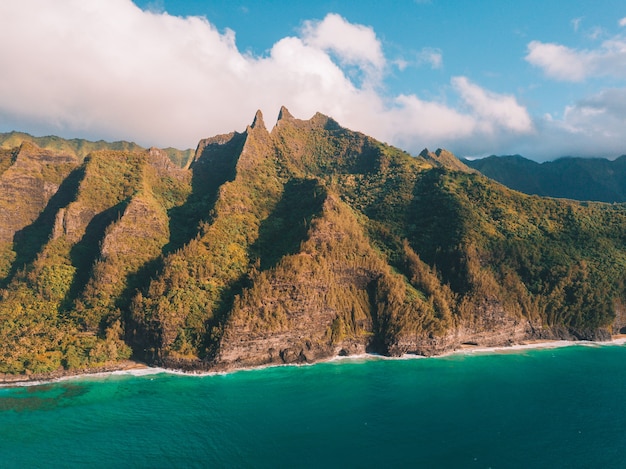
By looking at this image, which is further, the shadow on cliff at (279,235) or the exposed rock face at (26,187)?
the exposed rock face at (26,187)

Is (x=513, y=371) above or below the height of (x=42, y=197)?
below

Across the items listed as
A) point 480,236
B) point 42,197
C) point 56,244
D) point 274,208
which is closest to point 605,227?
point 480,236

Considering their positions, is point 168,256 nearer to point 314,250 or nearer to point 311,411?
point 314,250

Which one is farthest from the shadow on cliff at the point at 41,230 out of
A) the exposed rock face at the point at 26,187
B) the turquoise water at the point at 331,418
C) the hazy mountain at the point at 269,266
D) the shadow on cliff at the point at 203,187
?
the turquoise water at the point at 331,418

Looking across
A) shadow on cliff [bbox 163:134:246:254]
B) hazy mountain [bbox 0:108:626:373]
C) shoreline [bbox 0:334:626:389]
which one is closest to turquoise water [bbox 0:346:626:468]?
shoreline [bbox 0:334:626:389]

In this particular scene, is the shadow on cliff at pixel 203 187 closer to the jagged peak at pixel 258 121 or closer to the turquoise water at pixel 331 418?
the jagged peak at pixel 258 121

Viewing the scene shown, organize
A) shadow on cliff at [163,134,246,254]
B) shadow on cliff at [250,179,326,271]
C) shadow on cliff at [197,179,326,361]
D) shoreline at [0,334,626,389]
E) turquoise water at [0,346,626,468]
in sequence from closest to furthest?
turquoise water at [0,346,626,468]
shoreline at [0,334,626,389]
shadow on cliff at [197,179,326,361]
shadow on cliff at [250,179,326,271]
shadow on cliff at [163,134,246,254]

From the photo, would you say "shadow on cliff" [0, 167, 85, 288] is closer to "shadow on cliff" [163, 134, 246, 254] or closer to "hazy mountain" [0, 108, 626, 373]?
"hazy mountain" [0, 108, 626, 373]
